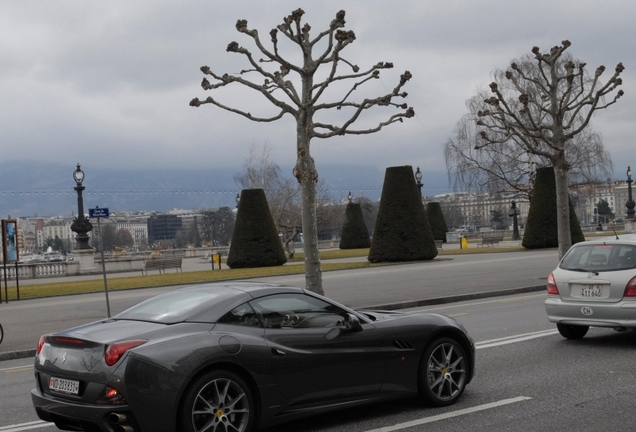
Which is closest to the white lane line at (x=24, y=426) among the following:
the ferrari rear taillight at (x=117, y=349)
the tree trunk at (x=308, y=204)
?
the ferrari rear taillight at (x=117, y=349)

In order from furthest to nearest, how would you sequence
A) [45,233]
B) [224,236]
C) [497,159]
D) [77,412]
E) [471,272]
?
[45,233] < [224,236] < [497,159] < [471,272] < [77,412]

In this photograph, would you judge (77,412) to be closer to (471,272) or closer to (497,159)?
(471,272)

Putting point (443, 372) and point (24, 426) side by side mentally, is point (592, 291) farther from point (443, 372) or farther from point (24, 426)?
point (24, 426)

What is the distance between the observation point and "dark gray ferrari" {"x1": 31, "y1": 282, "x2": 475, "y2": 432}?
6.54 meters

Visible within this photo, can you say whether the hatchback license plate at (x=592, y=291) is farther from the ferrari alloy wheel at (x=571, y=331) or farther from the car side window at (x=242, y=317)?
the car side window at (x=242, y=317)

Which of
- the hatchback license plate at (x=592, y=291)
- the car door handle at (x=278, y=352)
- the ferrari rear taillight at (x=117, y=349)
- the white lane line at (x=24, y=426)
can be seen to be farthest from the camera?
the hatchback license plate at (x=592, y=291)

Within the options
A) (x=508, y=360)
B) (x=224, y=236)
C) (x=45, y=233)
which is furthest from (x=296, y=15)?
(x=45, y=233)

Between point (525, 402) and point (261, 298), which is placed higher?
point (261, 298)

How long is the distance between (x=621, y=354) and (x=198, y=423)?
6.89 meters

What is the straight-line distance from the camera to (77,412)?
21.8ft

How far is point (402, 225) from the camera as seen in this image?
4166cm

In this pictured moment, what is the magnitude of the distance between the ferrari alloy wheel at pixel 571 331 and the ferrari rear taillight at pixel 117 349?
794 cm

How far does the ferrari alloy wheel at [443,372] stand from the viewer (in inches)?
328

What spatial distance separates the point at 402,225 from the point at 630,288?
2994 cm
